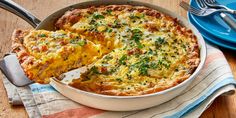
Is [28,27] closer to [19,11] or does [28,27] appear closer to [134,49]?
[19,11]

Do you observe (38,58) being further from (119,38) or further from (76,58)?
(119,38)

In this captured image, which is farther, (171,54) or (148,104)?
(171,54)

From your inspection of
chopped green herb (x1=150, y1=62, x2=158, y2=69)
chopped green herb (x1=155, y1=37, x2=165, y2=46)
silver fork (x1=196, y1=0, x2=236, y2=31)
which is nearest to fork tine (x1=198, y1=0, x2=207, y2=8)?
silver fork (x1=196, y1=0, x2=236, y2=31)

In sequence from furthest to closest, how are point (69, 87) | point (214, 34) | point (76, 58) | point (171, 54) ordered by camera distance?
point (214, 34)
point (171, 54)
point (76, 58)
point (69, 87)

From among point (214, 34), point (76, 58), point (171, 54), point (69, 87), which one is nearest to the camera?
point (69, 87)

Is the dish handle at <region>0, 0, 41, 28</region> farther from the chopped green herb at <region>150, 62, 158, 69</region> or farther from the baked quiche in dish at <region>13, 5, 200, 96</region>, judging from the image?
the chopped green herb at <region>150, 62, 158, 69</region>

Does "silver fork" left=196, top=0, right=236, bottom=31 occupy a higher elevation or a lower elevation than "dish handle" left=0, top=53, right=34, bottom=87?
higher

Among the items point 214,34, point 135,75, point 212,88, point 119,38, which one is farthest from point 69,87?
point 214,34

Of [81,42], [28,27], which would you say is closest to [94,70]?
[81,42]

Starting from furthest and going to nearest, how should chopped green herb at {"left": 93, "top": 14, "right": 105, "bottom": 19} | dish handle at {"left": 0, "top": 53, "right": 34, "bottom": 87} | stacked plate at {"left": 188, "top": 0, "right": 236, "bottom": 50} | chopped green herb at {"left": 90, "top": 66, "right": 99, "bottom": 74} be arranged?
stacked plate at {"left": 188, "top": 0, "right": 236, "bottom": 50}, chopped green herb at {"left": 93, "top": 14, "right": 105, "bottom": 19}, chopped green herb at {"left": 90, "top": 66, "right": 99, "bottom": 74}, dish handle at {"left": 0, "top": 53, "right": 34, "bottom": 87}
